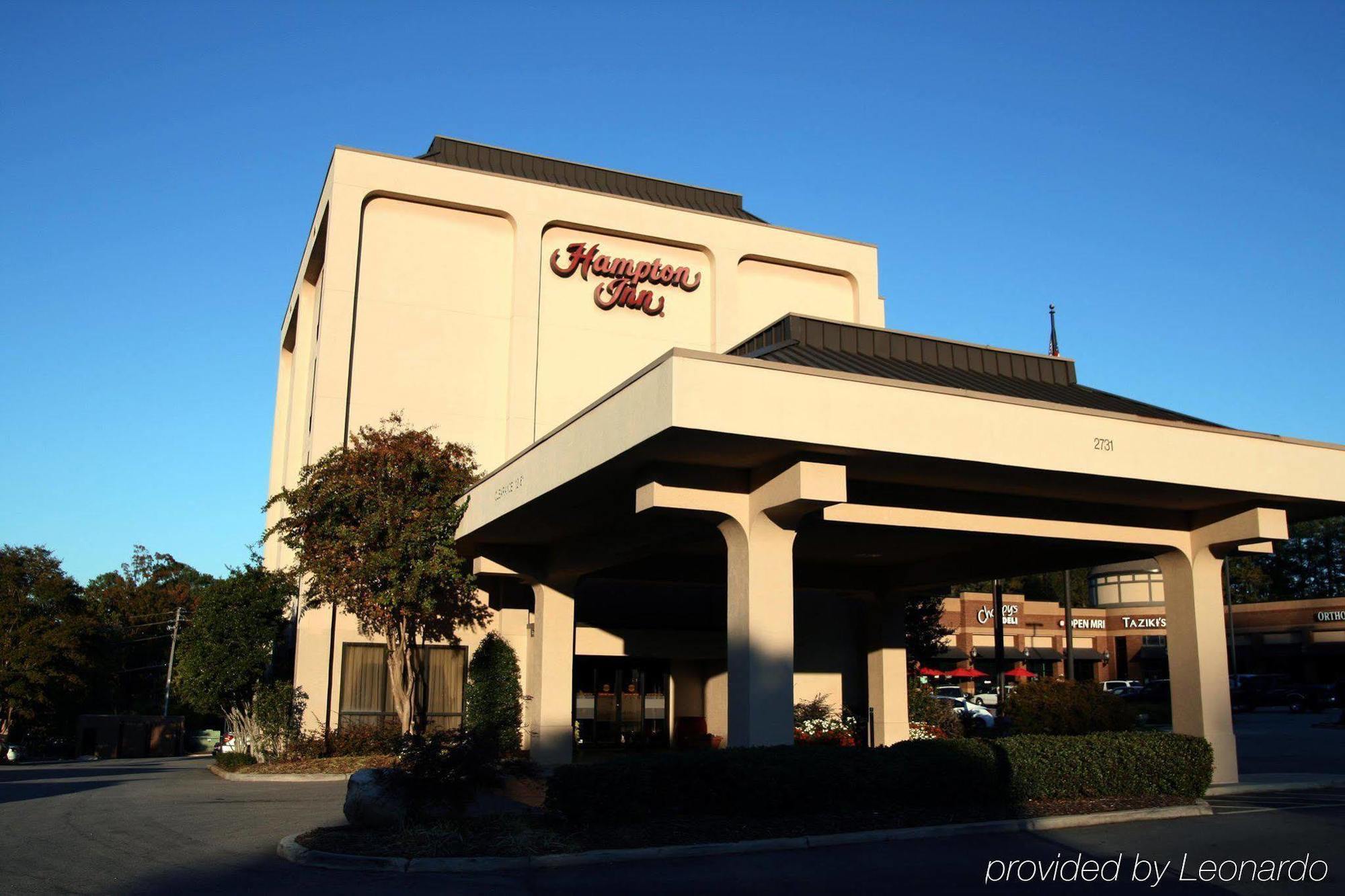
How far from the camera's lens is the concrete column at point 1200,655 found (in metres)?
20.3

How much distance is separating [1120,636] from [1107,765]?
215 feet

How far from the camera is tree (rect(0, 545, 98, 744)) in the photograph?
42531 millimetres

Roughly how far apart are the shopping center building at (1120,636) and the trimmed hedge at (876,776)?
181 feet

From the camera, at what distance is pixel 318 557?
25453 mm

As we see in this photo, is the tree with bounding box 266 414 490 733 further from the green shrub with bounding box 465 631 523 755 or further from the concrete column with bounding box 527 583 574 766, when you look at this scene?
the concrete column with bounding box 527 583 574 766

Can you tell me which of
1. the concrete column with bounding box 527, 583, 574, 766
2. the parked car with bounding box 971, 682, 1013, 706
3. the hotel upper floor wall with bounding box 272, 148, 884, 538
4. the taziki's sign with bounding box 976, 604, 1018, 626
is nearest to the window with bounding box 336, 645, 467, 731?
the concrete column with bounding box 527, 583, 574, 766

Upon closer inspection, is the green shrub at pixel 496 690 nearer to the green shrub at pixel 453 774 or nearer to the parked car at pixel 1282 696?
the green shrub at pixel 453 774

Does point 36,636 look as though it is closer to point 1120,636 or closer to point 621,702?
point 621,702

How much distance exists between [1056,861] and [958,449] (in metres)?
6.09

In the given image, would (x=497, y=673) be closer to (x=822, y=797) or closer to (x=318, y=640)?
(x=318, y=640)

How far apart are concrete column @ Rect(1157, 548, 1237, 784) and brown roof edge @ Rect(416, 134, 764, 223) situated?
18.8m

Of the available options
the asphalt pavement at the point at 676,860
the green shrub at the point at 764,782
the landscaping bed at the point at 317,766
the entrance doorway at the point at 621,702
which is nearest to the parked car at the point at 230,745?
the landscaping bed at the point at 317,766

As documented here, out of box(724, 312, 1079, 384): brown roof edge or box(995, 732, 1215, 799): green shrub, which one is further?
box(724, 312, 1079, 384): brown roof edge

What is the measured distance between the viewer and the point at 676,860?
495 inches
